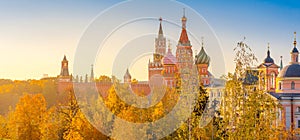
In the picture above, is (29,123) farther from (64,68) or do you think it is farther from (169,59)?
(64,68)

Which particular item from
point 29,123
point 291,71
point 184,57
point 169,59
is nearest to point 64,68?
point 169,59

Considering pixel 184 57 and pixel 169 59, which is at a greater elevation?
pixel 169 59

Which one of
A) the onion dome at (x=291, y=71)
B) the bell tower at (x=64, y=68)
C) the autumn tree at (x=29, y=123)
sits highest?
the bell tower at (x=64, y=68)

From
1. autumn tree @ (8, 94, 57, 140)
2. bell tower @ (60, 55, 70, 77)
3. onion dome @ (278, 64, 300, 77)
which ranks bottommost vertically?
autumn tree @ (8, 94, 57, 140)

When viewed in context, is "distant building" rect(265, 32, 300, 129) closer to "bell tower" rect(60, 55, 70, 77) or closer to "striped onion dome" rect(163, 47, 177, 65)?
"striped onion dome" rect(163, 47, 177, 65)

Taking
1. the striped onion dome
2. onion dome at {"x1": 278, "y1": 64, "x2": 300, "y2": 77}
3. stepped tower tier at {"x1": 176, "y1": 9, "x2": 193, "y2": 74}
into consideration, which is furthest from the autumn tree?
the striped onion dome

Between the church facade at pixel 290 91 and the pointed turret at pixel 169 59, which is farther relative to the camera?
the pointed turret at pixel 169 59

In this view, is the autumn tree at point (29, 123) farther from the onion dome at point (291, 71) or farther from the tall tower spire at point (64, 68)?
the tall tower spire at point (64, 68)

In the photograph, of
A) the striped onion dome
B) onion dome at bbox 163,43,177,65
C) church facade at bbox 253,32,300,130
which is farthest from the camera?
the striped onion dome

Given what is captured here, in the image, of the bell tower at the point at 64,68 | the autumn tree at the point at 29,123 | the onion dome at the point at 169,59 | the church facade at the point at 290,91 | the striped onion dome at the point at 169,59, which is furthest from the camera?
the bell tower at the point at 64,68

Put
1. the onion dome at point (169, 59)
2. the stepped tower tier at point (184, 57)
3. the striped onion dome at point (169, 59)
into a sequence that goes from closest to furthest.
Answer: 1. the stepped tower tier at point (184, 57)
2. the onion dome at point (169, 59)
3. the striped onion dome at point (169, 59)

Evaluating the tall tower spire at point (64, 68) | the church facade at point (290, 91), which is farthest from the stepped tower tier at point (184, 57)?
the tall tower spire at point (64, 68)

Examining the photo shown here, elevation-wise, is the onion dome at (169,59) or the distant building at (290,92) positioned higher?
the onion dome at (169,59)

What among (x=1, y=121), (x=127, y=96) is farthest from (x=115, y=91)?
(x=1, y=121)
